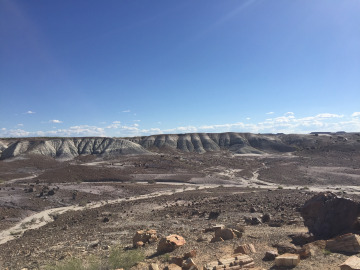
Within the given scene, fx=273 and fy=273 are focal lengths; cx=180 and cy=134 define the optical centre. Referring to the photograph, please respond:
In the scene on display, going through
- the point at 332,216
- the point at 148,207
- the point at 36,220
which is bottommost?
the point at 36,220

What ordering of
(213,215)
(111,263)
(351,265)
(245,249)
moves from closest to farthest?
(351,265) < (111,263) < (245,249) < (213,215)

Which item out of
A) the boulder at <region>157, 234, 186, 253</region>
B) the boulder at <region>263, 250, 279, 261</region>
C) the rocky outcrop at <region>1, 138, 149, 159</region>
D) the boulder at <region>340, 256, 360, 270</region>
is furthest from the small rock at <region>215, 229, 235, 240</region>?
the rocky outcrop at <region>1, 138, 149, 159</region>

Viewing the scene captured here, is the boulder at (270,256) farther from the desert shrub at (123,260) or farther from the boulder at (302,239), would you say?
the desert shrub at (123,260)

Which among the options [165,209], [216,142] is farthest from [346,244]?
[216,142]

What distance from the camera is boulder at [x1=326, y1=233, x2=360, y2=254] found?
10.1 meters

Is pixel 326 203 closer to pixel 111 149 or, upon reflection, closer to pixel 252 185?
pixel 252 185

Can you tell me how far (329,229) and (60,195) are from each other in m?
33.7

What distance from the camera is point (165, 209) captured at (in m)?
28.4

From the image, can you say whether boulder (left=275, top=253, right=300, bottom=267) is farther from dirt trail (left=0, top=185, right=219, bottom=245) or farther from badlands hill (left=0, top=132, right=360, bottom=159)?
A: badlands hill (left=0, top=132, right=360, bottom=159)

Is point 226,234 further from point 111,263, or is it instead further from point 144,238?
point 111,263

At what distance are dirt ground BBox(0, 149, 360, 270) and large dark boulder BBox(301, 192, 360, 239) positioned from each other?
5.93 feet

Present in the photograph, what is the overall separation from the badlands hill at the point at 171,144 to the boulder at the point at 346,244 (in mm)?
80540

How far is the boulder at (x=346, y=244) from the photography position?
10.1 meters

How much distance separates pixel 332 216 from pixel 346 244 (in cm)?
282
